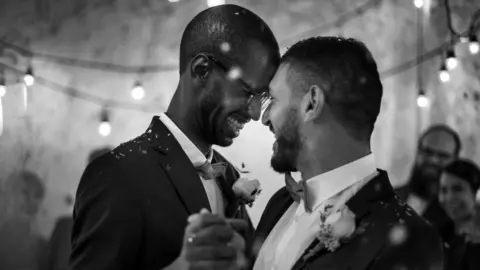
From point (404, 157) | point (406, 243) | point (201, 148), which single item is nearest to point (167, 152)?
point (201, 148)

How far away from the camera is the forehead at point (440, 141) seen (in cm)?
507

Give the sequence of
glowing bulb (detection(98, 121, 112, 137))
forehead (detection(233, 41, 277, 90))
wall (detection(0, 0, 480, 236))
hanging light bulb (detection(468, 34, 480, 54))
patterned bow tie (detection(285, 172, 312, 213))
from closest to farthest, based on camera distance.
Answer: patterned bow tie (detection(285, 172, 312, 213)) → forehead (detection(233, 41, 277, 90)) → glowing bulb (detection(98, 121, 112, 137)) → wall (detection(0, 0, 480, 236)) → hanging light bulb (detection(468, 34, 480, 54))

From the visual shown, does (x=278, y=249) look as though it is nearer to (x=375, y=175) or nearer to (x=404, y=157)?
(x=375, y=175)

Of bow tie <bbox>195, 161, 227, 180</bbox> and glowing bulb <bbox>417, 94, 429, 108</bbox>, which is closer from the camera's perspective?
bow tie <bbox>195, 161, 227, 180</bbox>

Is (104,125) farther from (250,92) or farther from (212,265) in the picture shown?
(212,265)

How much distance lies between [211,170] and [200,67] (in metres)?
0.29

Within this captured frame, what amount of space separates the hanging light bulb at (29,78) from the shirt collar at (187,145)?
10.2 ft

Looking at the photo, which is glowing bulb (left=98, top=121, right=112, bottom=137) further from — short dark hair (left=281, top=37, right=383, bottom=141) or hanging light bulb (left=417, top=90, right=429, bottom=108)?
short dark hair (left=281, top=37, right=383, bottom=141)

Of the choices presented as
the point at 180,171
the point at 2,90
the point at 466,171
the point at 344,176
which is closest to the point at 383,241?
the point at 344,176

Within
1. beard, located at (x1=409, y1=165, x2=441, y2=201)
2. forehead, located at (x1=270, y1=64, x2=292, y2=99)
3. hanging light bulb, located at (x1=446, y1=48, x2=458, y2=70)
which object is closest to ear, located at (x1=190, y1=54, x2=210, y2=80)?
forehead, located at (x1=270, y1=64, x2=292, y2=99)

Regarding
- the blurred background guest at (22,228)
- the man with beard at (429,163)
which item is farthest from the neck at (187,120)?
the man with beard at (429,163)

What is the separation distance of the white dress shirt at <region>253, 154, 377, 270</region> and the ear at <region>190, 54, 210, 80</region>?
468 millimetres

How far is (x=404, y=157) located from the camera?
5047 millimetres

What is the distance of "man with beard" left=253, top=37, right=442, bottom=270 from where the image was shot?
58.4 inches
